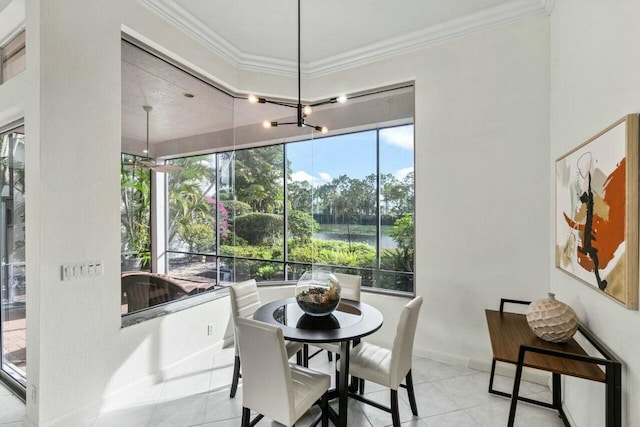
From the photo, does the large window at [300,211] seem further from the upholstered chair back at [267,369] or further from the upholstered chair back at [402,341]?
the upholstered chair back at [267,369]

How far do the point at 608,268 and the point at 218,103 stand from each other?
12.3 ft

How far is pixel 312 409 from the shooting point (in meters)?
2.38

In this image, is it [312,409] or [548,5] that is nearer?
[312,409]

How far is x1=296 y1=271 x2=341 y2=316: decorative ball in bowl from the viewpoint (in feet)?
7.36

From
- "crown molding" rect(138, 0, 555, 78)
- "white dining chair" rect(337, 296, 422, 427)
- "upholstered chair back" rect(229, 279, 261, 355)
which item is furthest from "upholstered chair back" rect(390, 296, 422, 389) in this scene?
"crown molding" rect(138, 0, 555, 78)

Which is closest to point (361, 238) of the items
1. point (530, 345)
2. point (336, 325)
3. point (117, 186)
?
point (336, 325)

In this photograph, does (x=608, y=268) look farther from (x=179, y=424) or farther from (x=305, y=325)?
(x=179, y=424)

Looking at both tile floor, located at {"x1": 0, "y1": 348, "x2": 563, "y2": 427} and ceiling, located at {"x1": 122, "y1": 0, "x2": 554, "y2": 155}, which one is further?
ceiling, located at {"x1": 122, "y1": 0, "x2": 554, "y2": 155}

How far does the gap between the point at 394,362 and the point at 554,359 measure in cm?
92

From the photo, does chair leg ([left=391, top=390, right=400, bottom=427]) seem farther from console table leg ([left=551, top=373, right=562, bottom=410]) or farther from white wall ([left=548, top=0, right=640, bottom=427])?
console table leg ([left=551, top=373, right=562, bottom=410])

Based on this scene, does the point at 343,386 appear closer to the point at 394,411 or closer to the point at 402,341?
the point at 394,411

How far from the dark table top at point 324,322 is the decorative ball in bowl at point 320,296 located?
7 centimetres

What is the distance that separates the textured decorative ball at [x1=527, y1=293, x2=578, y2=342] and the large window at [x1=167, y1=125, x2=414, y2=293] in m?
1.60

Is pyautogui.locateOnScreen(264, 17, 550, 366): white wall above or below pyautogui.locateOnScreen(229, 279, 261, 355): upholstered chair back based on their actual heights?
above
